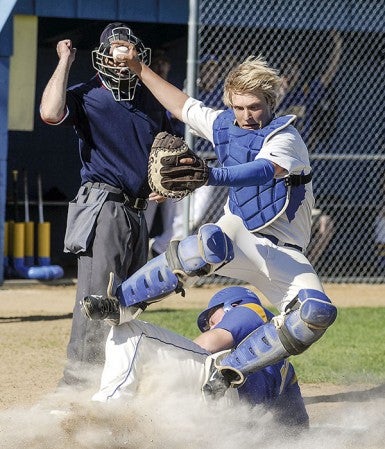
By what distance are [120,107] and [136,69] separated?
18.6 inches

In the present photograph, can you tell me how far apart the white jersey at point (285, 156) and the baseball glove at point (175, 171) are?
565 millimetres

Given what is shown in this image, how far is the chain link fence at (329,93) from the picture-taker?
11992 mm

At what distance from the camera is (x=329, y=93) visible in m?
12.4

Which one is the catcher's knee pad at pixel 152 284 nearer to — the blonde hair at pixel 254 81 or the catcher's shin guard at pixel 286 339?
the catcher's shin guard at pixel 286 339

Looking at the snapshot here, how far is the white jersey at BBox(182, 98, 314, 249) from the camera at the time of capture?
5.16 metres

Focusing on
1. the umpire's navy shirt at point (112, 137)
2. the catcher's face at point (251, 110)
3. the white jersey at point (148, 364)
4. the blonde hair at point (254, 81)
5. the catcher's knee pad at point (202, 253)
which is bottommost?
the white jersey at point (148, 364)

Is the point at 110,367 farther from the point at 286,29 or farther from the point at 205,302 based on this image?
the point at 286,29

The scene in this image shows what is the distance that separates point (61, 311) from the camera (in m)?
9.92

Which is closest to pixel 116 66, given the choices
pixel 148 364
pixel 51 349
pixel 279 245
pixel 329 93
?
pixel 279 245

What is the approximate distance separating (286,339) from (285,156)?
867 mm

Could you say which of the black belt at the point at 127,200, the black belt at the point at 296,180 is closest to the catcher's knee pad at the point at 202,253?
the black belt at the point at 296,180

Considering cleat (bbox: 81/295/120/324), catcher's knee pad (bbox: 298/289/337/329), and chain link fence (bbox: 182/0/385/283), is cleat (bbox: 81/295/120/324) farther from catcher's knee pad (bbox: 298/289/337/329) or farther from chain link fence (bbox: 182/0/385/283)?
chain link fence (bbox: 182/0/385/283)

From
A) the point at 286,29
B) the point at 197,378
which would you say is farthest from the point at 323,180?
the point at 197,378

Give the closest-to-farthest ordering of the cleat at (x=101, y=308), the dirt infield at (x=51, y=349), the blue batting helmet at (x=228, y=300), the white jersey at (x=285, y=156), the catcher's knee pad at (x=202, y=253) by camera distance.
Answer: the catcher's knee pad at (x=202, y=253) → the cleat at (x=101, y=308) → the white jersey at (x=285, y=156) → the blue batting helmet at (x=228, y=300) → the dirt infield at (x=51, y=349)
